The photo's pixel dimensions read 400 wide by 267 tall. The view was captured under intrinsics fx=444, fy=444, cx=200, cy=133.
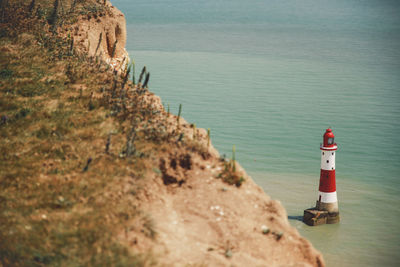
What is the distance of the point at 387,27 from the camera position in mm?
147250

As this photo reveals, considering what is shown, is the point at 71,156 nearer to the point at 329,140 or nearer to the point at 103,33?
the point at 103,33

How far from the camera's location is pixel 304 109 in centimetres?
5438

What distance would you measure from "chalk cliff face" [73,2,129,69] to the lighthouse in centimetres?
1097

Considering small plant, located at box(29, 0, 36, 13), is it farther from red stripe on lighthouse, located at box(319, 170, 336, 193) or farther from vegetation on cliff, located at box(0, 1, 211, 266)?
red stripe on lighthouse, located at box(319, 170, 336, 193)

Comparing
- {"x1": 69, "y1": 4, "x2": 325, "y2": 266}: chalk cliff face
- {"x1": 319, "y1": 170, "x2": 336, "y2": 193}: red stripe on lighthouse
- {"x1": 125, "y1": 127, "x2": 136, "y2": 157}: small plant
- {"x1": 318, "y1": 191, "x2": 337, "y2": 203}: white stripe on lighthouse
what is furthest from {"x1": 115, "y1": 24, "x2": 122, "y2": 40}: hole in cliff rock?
{"x1": 69, "y1": 4, "x2": 325, "y2": 266}: chalk cliff face

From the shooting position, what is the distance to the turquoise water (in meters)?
26.3

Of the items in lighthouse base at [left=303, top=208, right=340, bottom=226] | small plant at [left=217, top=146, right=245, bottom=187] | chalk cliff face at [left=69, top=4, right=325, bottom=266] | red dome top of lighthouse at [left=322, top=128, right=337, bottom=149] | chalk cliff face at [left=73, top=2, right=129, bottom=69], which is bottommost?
lighthouse base at [left=303, top=208, right=340, bottom=226]

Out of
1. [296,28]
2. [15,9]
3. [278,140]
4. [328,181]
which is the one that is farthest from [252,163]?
[296,28]

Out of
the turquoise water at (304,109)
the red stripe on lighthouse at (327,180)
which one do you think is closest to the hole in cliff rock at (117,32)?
the turquoise water at (304,109)

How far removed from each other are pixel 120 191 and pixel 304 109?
4585 centimetres

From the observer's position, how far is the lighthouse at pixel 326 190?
71.8ft

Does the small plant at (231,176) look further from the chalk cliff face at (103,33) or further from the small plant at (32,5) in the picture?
the small plant at (32,5)

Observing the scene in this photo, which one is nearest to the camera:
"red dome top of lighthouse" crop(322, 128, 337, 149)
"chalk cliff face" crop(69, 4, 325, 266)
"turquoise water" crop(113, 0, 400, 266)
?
"chalk cliff face" crop(69, 4, 325, 266)

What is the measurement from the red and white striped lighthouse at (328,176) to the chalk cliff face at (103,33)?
35.7 feet
